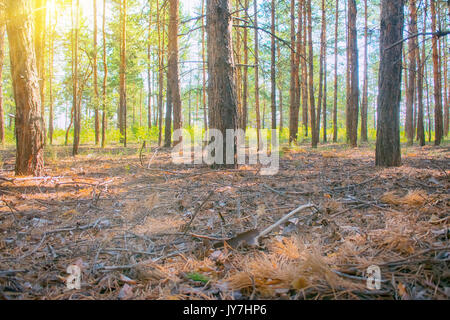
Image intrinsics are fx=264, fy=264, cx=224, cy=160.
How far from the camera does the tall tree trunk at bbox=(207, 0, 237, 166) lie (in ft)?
15.7

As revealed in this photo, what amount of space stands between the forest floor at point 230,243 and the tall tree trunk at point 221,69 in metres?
1.59

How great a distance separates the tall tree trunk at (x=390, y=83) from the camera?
16.0 ft

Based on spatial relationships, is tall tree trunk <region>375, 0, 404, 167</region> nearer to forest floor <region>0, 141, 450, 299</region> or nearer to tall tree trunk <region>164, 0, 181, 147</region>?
forest floor <region>0, 141, 450, 299</region>

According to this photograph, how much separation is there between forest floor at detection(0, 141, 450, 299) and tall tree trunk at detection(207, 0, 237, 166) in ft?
5.20

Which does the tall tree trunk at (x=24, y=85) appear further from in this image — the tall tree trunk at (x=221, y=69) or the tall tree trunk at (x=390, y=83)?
the tall tree trunk at (x=390, y=83)

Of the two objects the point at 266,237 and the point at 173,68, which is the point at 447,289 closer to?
the point at 266,237

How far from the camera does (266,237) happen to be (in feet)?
6.94

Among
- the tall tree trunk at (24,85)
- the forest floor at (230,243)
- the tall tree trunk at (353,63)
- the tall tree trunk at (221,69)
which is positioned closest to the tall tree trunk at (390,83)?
the forest floor at (230,243)

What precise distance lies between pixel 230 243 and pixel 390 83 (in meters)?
4.71

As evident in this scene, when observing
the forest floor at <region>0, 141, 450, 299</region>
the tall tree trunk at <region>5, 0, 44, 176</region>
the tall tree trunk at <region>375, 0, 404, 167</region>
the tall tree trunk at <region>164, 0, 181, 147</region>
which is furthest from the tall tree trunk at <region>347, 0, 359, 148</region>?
the tall tree trunk at <region>5, 0, 44, 176</region>

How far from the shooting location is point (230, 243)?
1.98 m

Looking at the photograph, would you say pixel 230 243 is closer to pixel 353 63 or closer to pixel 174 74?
pixel 174 74
